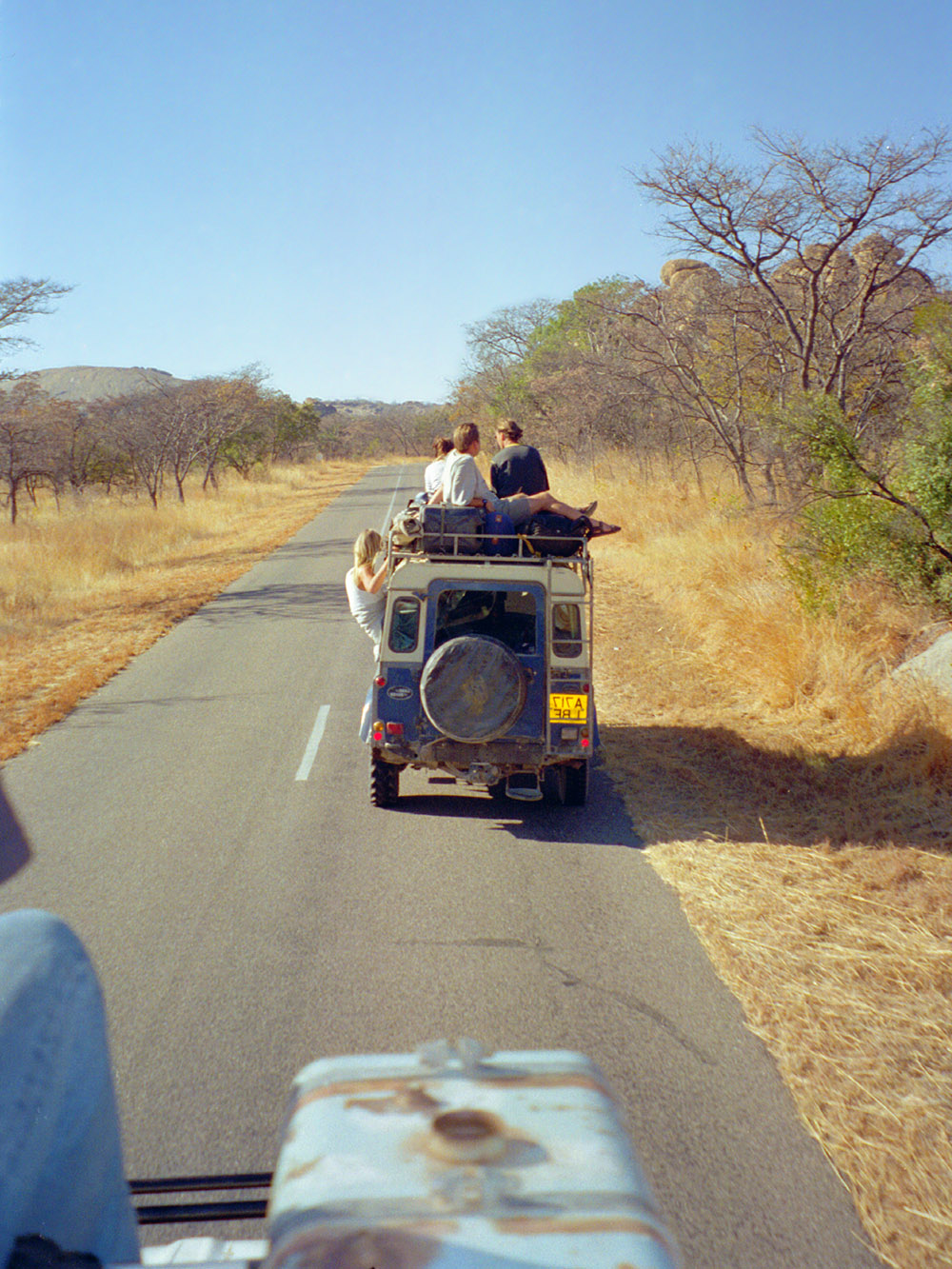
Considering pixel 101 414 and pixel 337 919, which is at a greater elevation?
pixel 101 414

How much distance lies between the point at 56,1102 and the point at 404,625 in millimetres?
5079

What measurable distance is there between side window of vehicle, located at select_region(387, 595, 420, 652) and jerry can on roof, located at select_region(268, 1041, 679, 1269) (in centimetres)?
503

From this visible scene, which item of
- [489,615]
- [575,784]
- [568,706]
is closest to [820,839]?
[575,784]

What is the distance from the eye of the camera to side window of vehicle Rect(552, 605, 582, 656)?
6.21 m

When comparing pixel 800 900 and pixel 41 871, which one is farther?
pixel 41 871

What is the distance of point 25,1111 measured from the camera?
125 centimetres

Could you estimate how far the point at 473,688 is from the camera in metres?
5.85

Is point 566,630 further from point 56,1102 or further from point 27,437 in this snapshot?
point 27,437

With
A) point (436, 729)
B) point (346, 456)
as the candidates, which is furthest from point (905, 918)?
point (346, 456)

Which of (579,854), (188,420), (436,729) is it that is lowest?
(579,854)

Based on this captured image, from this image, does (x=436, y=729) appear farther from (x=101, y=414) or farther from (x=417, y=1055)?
(x=101, y=414)

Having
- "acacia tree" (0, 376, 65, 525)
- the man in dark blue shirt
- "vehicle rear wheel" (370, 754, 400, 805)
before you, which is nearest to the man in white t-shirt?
the man in dark blue shirt

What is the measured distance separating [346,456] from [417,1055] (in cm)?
8492

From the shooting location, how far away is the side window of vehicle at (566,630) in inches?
245
